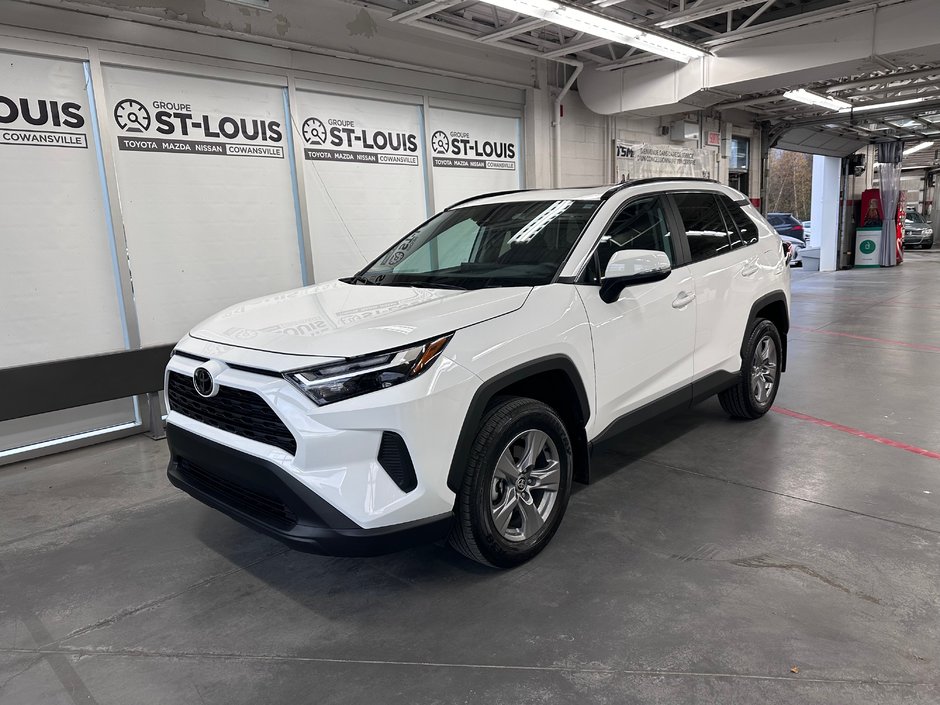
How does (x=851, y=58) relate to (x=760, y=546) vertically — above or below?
above

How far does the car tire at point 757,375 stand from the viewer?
4.68m

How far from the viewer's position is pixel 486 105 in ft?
26.4

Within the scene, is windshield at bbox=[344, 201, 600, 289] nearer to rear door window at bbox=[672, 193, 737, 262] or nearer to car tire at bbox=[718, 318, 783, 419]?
rear door window at bbox=[672, 193, 737, 262]

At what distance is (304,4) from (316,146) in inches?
48.5

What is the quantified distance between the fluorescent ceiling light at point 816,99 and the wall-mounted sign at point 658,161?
5.41ft

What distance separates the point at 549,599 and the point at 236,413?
1.48 meters

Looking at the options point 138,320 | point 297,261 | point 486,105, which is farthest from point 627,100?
point 138,320

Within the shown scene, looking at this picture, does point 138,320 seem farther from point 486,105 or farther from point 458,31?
point 486,105

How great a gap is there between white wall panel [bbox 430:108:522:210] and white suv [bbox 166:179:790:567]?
3739 mm

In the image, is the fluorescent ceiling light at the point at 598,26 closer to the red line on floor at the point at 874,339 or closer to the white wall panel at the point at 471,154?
the white wall panel at the point at 471,154

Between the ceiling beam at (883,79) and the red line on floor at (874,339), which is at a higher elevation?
the ceiling beam at (883,79)

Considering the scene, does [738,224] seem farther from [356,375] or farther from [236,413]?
[236,413]

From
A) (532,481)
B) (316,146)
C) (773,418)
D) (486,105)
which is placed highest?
(486,105)

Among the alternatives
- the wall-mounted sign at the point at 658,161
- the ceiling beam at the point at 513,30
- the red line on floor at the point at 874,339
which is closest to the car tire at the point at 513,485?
the ceiling beam at the point at 513,30
